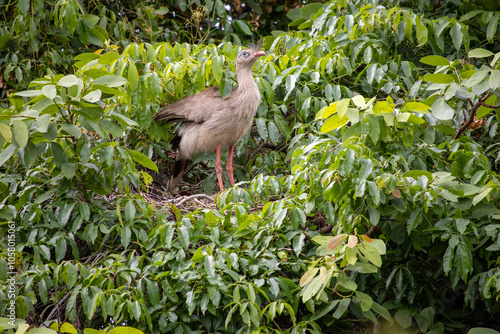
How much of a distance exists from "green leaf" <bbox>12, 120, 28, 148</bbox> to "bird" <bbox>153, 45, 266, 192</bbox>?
261 centimetres

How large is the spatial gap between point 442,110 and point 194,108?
10.1 ft

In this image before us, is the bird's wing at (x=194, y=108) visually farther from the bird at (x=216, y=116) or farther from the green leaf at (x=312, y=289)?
the green leaf at (x=312, y=289)

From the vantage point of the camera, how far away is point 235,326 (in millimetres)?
3949

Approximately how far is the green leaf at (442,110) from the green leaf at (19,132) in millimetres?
2403

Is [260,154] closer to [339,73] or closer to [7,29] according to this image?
[339,73]

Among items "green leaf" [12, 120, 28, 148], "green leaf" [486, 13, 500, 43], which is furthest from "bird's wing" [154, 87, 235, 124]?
"green leaf" [486, 13, 500, 43]

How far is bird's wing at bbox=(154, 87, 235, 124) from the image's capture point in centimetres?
575

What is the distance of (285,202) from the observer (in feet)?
13.5

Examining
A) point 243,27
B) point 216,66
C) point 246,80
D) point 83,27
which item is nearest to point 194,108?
point 246,80

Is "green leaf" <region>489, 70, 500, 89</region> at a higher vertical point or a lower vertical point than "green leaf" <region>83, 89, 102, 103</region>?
higher

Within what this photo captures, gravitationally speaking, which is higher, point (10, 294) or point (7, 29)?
point (7, 29)

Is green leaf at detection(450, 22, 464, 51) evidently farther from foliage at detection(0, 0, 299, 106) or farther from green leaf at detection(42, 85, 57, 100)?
green leaf at detection(42, 85, 57, 100)

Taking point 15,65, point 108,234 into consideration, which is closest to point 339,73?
point 108,234

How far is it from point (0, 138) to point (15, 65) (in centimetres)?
288
